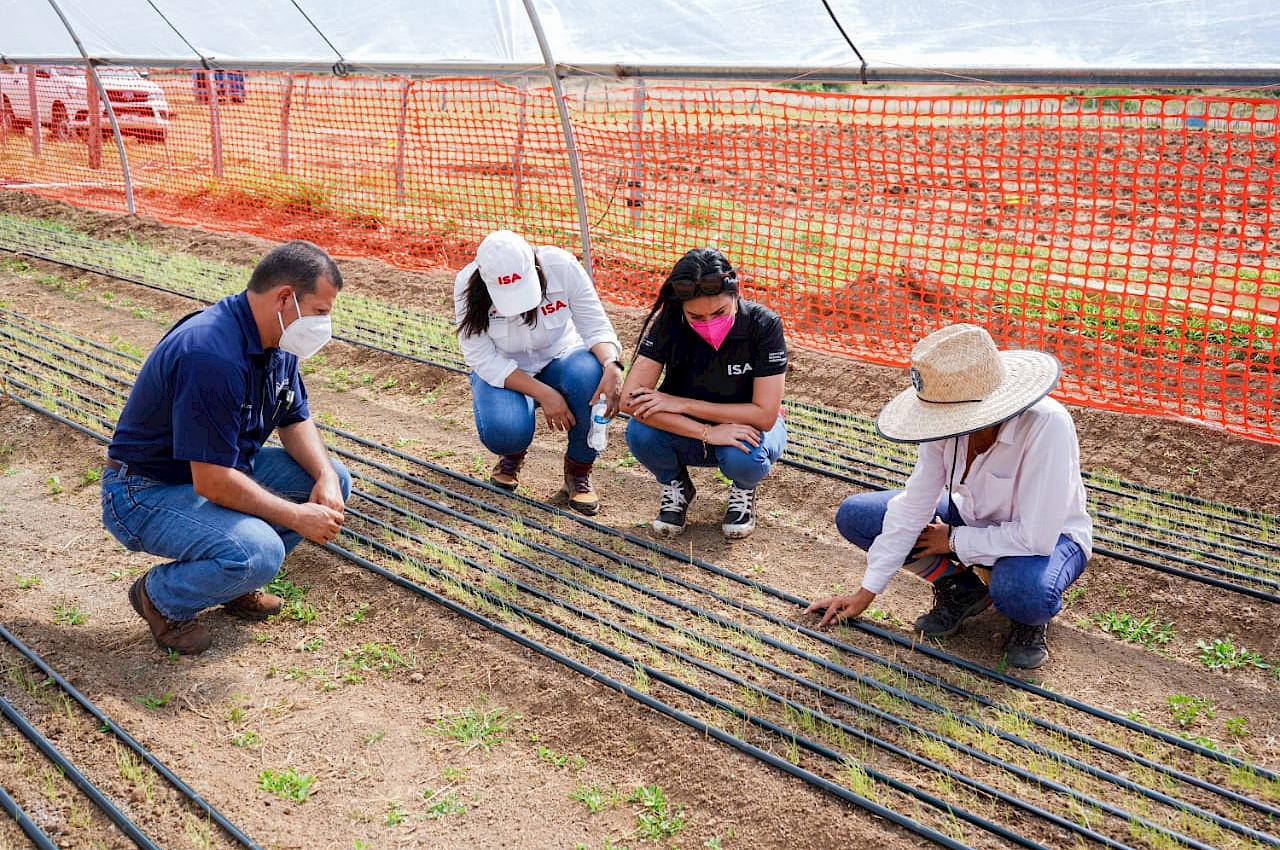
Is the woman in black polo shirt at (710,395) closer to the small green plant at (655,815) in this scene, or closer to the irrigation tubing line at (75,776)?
the small green plant at (655,815)

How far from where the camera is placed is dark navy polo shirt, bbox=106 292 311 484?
10.5ft

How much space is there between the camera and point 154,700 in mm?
3350

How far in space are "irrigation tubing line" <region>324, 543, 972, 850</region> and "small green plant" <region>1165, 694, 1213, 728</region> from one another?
1.01 metres

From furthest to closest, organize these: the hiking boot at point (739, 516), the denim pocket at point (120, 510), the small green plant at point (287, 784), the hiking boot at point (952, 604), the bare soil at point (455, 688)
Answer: the hiking boot at point (739, 516) < the hiking boot at point (952, 604) < the denim pocket at point (120, 510) < the small green plant at point (287, 784) < the bare soil at point (455, 688)

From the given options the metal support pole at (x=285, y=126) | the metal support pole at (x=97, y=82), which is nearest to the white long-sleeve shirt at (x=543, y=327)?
the metal support pole at (x=285, y=126)

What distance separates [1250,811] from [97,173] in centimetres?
1354

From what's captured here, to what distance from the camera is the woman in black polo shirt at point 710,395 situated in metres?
4.17

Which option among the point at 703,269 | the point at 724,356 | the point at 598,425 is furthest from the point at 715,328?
the point at 598,425

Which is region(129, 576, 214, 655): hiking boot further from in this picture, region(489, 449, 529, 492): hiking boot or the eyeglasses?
the eyeglasses

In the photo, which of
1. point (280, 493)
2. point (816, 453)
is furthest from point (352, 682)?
point (816, 453)

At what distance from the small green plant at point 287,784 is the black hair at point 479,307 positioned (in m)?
2.15

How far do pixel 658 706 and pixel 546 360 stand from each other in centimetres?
201

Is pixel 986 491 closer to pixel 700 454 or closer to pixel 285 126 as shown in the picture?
pixel 700 454

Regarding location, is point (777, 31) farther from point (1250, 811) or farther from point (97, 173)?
point (97, 173)
